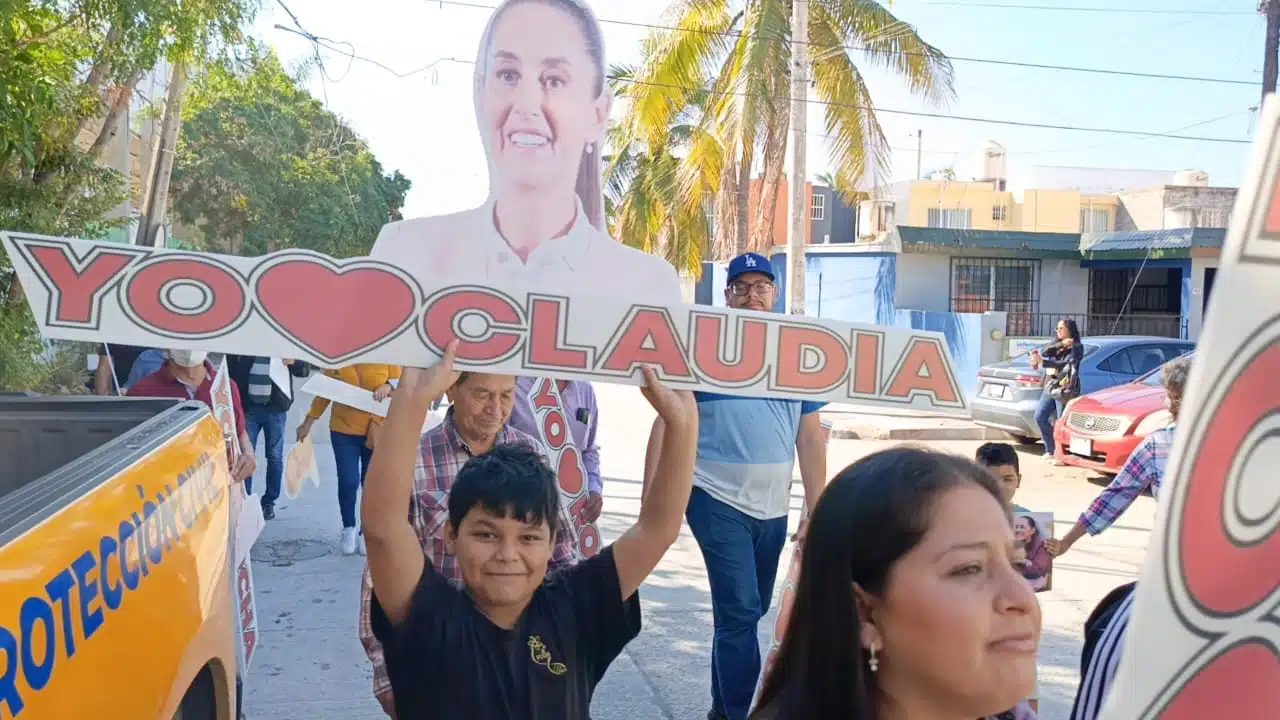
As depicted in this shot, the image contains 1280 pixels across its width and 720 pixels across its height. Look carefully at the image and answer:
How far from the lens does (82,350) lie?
1127cm

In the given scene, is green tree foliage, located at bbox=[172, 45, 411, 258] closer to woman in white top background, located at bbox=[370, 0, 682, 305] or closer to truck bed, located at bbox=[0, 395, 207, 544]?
truck bed, located at bbox=[0, 395, 207, 544]

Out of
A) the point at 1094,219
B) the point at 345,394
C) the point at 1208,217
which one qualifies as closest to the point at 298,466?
the point at 345,394

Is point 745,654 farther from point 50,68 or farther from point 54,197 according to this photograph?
point 54,197

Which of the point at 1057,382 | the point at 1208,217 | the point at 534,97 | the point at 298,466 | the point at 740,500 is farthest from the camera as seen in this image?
the point at 1208,217

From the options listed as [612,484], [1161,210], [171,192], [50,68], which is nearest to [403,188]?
[171,192]

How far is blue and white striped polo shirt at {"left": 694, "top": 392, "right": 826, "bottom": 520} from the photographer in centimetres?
369

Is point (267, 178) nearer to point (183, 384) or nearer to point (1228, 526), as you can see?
point (183, 384)

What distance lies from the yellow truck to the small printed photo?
2.59 metres

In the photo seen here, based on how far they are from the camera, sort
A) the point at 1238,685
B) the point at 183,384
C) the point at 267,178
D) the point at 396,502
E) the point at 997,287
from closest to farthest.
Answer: the point at 1238,685 < the point at 396,502 < the point at 183,384 < the point at 997,287 < the point at 267,178

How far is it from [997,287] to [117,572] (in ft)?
76.9

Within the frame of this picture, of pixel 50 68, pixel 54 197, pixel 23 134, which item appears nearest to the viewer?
pixel 23 134

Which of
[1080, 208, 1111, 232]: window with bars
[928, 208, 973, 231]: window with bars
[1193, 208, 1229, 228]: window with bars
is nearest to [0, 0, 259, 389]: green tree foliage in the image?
[1193, 208, 1229, 228]: window with bars

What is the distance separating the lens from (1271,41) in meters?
16.9

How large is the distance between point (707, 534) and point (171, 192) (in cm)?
2669
